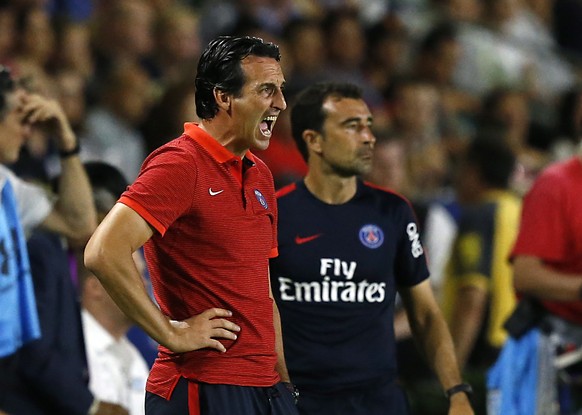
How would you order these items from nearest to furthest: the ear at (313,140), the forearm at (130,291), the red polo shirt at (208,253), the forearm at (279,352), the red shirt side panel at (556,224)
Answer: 1. the forearm at (130,291)
2. the red polo shirt at (208,253)
3. the forearm at (279,352)
4. the ear at (313,140)
5. the red shirt side panel at (556,224)

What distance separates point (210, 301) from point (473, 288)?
406cm

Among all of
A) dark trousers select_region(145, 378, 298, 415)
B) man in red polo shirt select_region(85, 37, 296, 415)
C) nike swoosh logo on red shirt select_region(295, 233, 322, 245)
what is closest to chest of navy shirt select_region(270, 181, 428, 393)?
nike swoosh logo on red shirt select_region(295, 233, 322, 245)

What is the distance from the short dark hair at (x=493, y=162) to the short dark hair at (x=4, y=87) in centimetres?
376

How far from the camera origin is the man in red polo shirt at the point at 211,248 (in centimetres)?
353

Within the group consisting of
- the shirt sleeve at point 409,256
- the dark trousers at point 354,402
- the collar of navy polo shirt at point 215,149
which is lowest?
the dark trousers at point 354,402

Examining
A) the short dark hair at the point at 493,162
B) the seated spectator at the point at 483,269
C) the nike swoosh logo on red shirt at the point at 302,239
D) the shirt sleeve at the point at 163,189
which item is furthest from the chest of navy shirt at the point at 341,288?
the short dark hair at the point at 493,162

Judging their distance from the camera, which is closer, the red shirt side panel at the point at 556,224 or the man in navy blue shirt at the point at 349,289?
the man in navy blue shirt at the point at 349,289

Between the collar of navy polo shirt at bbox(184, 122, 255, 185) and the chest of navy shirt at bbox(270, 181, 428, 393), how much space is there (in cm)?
96

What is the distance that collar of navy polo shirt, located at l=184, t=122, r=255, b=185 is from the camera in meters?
3.74

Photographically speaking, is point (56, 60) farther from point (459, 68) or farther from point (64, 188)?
point (459, 68)

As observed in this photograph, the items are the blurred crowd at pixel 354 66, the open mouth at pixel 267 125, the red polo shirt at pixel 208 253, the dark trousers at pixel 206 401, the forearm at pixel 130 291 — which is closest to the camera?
the forearm at pixel 130 291

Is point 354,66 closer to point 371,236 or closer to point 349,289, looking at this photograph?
point 371,236

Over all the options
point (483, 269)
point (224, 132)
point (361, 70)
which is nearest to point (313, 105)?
point (224, 132)

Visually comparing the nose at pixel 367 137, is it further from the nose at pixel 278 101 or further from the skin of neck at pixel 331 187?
the nose at pixel 278 101
